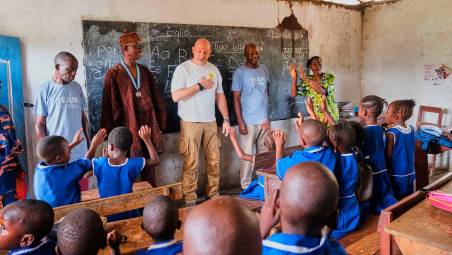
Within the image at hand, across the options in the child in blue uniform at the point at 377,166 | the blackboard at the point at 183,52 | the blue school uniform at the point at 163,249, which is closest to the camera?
the blue school uniform at the point at 163,249

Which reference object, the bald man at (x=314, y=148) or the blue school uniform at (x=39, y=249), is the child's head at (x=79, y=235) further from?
the bald man at (x=314, y=148)

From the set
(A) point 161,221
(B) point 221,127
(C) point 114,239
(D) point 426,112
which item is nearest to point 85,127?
(B) point 221,127

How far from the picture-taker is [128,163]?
2.33 meters

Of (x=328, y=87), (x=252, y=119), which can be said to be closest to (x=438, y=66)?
(x=328, y=87)

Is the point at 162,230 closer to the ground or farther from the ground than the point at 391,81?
closer to the ground

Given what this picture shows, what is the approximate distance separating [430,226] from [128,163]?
5.54ft

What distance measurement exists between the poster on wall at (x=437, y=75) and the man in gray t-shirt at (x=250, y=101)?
2.75 meters

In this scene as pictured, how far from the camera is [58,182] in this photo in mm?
2111

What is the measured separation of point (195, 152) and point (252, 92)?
3.54ft

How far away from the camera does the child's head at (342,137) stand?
2350mm

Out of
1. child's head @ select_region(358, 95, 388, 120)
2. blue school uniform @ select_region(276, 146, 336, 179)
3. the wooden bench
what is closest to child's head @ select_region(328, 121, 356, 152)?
blue school uniform @ select_region(276, 146, 336, 179)

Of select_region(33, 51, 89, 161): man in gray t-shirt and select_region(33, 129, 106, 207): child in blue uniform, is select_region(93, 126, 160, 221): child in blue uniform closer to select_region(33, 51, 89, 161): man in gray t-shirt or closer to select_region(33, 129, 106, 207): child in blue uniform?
select_region(33, 129, 106, 207): child in blue uniform

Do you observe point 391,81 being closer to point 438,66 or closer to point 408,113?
point 438,66

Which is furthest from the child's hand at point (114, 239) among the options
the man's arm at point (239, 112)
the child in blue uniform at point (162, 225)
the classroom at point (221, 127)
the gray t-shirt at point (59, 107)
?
the man's arm at point (239, 112)
